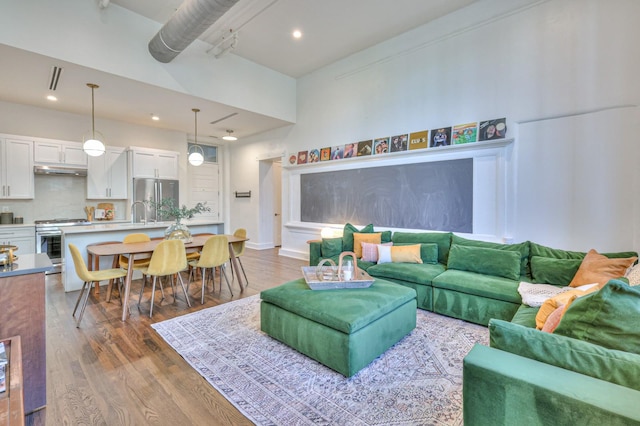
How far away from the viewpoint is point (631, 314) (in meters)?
1.19

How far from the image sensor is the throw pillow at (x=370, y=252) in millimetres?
4121

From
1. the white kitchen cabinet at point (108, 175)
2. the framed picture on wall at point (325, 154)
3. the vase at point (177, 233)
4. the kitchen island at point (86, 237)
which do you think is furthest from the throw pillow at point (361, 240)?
the white kitchen cabinet at point (108, 175)

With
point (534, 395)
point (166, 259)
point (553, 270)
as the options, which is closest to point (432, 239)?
point (553, 270)

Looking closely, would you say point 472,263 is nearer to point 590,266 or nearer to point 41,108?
point 590,266

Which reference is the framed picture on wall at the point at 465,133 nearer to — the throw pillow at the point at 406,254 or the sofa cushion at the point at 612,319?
the throw pillow at the point at 406,254

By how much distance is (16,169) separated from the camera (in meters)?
5.20

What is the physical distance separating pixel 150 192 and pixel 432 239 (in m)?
6.03

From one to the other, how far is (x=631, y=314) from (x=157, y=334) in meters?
3.35

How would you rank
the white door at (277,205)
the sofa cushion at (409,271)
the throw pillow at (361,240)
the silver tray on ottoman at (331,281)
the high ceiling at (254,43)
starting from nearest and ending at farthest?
the silver tray on ottoman at (331,281), the sofa cushion at (409,271), the high ceiling at (254,43), the throw pillow at (361,240), the white door at (277,205)

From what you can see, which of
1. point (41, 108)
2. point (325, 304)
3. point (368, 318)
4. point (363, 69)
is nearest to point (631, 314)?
point (368, 318)

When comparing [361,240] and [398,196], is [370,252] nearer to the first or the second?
[361,240]

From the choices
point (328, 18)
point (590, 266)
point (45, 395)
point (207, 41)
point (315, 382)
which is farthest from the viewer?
point (207, 41)

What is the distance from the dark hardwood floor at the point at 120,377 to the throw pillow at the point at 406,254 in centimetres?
260

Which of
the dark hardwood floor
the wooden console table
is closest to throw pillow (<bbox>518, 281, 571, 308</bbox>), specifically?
the dark hardwood floor
